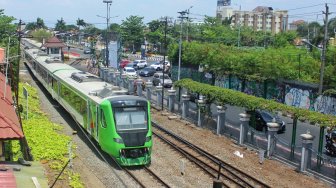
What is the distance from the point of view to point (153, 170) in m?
18.8

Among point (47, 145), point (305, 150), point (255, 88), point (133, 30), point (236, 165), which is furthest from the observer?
point (133, 30)

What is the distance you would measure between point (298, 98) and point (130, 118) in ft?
69.4

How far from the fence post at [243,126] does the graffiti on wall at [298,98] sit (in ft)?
43.3

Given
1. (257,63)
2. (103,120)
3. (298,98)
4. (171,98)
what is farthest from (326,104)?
(103,120)

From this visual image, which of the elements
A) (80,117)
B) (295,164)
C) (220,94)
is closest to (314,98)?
(220,94)

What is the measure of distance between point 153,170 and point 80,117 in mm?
6383

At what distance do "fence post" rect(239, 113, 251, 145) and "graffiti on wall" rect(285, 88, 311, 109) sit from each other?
1320 cm

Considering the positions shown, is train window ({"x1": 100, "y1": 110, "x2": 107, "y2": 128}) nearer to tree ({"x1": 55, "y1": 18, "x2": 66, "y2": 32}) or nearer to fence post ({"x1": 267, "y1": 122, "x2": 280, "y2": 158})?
fence post ({"x1": 267, "y1": 122, "x2": 280, "y2": 158})

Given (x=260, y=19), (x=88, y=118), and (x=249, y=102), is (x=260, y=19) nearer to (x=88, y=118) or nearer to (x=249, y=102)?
(x=249, y=102)

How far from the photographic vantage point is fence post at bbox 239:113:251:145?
2305 cm

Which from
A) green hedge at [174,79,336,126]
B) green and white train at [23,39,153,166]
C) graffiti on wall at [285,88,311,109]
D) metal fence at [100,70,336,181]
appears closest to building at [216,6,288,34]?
graffiti on wall at [285,88,311,109]

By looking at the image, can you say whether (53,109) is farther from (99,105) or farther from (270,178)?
(270,178)

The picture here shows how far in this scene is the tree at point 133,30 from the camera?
102875mm

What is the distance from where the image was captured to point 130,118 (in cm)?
1841
